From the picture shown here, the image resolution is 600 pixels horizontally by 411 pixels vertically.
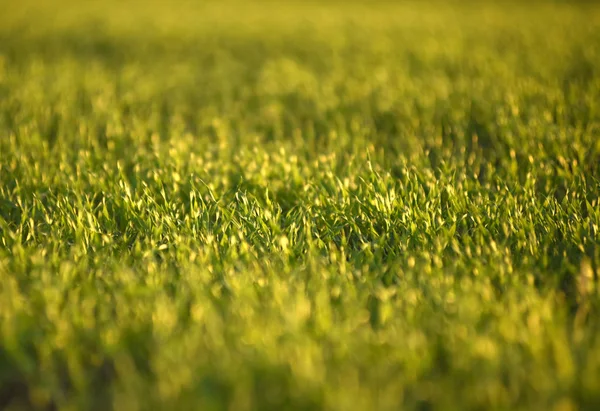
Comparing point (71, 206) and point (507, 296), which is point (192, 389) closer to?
point (507, 296)

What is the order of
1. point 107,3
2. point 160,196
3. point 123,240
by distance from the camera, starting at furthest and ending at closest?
point 107,3 → point 160,196 → point 123,240

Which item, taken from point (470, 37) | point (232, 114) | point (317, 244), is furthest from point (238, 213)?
point (470, 37)

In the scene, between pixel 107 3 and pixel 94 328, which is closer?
pixel 94 328

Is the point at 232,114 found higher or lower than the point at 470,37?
lower

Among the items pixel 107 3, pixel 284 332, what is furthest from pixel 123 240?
pixel 107 3

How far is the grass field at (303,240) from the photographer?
1563 millimetres

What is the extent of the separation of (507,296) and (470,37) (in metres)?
5.52

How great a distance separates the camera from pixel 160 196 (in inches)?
106

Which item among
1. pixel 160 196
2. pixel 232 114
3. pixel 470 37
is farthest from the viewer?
pixel 470 37

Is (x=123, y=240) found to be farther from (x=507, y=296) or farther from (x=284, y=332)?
(x=507, y=296)

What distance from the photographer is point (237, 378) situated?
1507mm

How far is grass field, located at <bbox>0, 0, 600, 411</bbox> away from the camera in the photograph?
1.56 m

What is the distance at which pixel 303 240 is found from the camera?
2.32 meters

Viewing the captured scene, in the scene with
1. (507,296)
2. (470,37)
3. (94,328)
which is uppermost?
(470,37)
